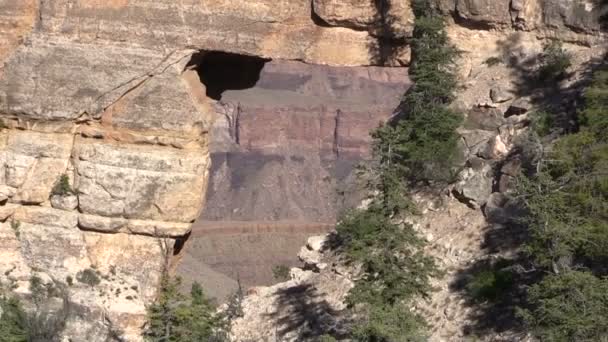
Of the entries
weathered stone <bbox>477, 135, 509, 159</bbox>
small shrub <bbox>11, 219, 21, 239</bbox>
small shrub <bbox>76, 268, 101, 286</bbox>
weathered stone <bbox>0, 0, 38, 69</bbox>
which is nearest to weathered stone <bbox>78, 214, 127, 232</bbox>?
small shrub <bbox>76, 268, 101, 286</bbox>

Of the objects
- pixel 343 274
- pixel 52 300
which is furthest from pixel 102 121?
pixel 343 274

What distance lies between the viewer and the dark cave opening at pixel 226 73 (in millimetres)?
32625

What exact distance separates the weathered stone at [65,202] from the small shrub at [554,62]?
11.7 m

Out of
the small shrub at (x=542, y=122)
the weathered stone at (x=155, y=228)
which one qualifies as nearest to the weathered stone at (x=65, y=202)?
the weathered stone at (x=155, y=228)

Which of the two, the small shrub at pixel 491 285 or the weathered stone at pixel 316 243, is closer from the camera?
the small shrub at pixel 491 285

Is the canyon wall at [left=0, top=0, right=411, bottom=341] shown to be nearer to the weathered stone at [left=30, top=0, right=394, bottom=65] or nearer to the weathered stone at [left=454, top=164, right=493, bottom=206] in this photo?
the weathered stone at [left=30, top=0, right=394, bottom=65]

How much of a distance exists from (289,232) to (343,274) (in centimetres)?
6212

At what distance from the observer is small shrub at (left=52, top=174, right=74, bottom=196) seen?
3062cm

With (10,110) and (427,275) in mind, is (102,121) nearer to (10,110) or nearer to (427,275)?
(10,110)

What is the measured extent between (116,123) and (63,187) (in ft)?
6.47

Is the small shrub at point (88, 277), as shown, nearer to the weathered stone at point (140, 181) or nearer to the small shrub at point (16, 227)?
the weathered stone at point (140, 181)

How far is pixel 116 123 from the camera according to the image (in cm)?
3044

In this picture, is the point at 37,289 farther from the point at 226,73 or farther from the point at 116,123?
the point at 226,73

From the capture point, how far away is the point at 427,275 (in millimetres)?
27594
